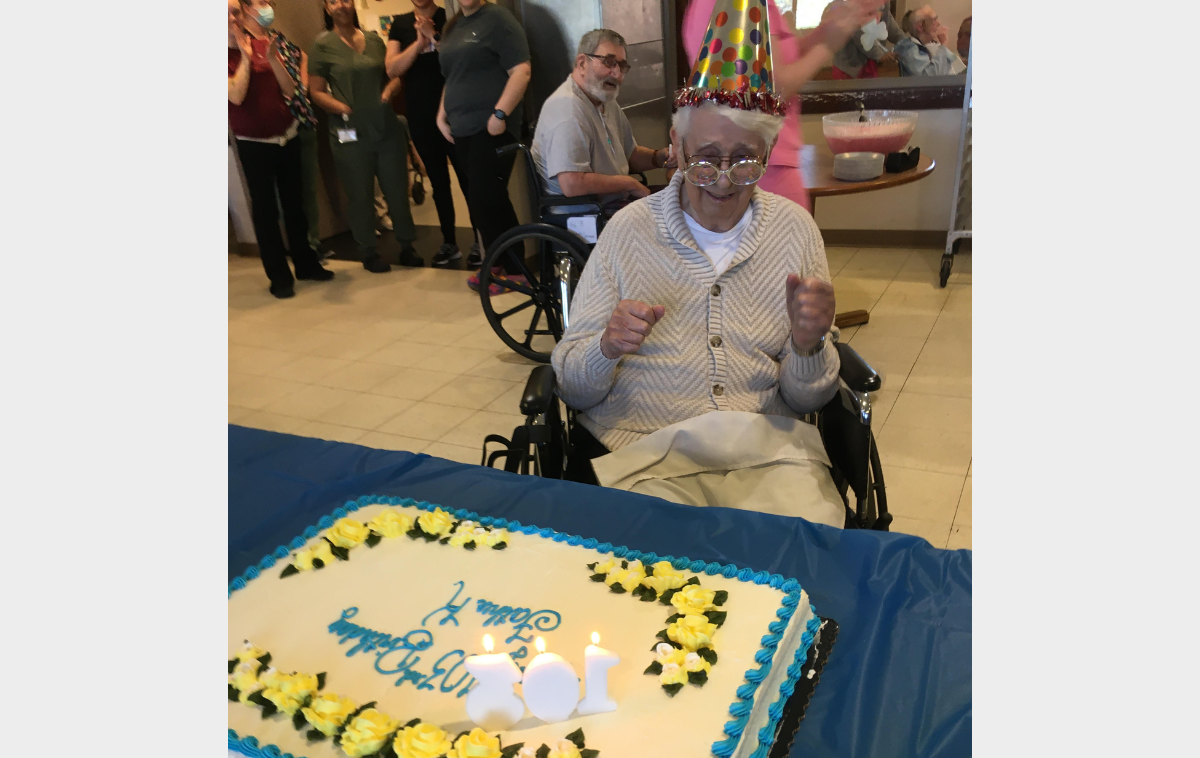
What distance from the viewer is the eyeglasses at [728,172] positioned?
1528 millimetres

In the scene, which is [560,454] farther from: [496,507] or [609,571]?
[609,571]

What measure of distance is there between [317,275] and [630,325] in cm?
411

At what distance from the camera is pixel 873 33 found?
434cm

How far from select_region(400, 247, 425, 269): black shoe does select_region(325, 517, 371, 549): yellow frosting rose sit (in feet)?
14.0

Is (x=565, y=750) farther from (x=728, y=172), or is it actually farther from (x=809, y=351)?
(x=728, y=172)

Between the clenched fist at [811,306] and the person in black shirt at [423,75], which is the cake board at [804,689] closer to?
the clenched fist at [811,306]

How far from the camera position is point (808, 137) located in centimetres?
471

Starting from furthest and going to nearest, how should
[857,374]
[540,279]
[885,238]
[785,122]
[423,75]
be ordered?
1. [885,238]
2. [423,75]
3. [540,279]
4. [785,122]
5. [857,374]

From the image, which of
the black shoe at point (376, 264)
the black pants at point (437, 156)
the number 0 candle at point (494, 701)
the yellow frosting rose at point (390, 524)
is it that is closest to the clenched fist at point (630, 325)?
the yellow frosting rose at point (390, 524)

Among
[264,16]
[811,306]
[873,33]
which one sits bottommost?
[811,306]

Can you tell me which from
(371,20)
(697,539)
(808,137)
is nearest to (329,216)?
(371,20)

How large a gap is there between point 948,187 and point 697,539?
4.12 meters

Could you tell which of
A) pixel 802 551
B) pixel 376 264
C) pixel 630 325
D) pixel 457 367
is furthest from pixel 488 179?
pixel 802 551

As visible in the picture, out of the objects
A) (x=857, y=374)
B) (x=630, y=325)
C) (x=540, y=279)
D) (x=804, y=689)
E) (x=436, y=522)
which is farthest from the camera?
(x=540, y=279)
